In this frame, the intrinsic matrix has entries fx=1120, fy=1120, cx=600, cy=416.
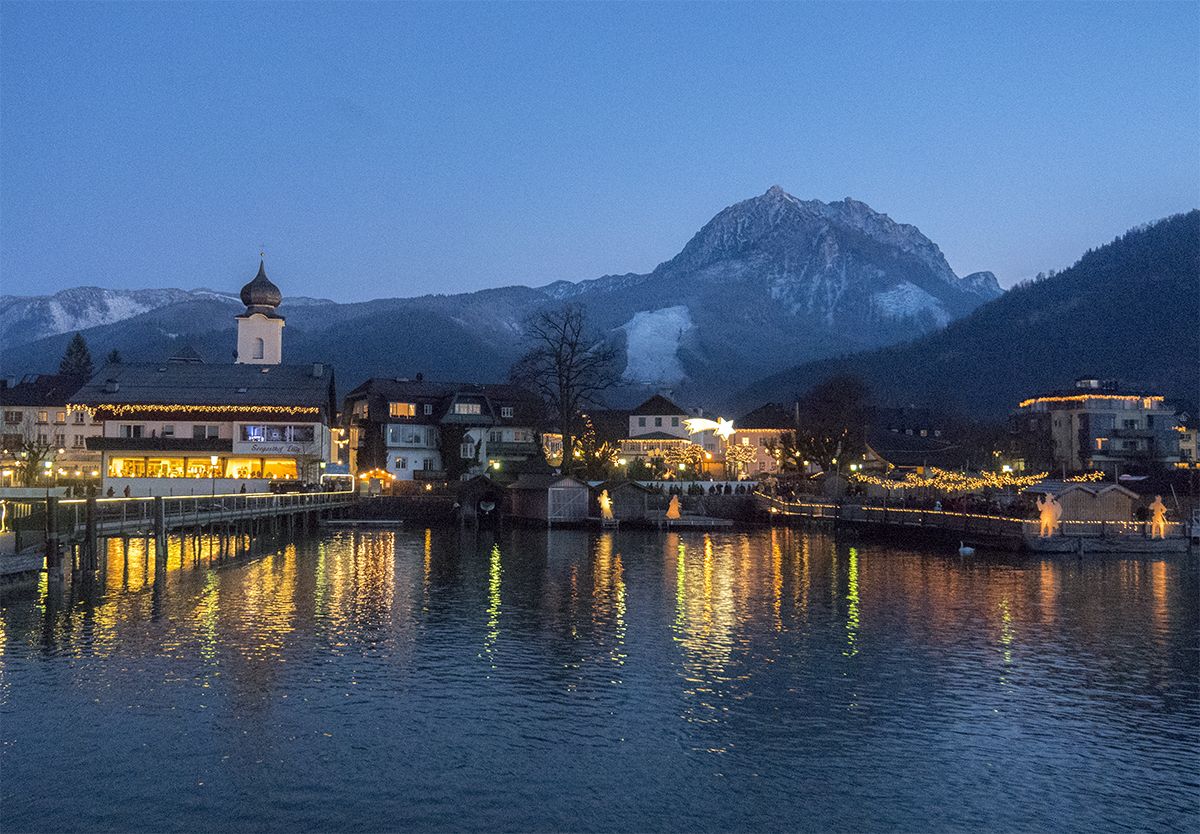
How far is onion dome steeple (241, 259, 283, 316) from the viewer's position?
438 ft

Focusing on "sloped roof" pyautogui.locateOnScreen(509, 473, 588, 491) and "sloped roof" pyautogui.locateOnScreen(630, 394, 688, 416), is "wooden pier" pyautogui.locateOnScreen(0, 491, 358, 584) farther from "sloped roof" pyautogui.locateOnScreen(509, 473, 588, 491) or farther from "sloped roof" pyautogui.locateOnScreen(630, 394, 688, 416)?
"sloped roof" pyautogui.locateOnScreen(630, 394, 688, 416)

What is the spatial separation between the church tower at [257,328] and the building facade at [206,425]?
22.3 m

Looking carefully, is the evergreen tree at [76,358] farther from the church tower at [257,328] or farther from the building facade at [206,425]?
the building facade at [206,425]

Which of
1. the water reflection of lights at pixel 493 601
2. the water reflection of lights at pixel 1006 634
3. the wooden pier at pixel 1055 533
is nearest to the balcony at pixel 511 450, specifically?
the wooden pier at pixel 1055 533

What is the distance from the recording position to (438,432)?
12800cm

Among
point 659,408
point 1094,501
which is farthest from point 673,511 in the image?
point 659,408

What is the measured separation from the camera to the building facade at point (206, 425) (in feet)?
338

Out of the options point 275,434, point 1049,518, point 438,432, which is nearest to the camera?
point 1049,518

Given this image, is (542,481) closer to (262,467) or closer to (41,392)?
(262,467)

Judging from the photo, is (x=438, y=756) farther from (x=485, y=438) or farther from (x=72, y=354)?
(x=72, y=354)

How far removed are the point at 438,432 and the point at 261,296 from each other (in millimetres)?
28053

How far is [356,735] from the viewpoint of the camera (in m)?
25.7

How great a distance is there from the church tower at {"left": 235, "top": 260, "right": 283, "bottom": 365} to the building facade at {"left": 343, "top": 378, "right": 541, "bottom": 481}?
43.8ft

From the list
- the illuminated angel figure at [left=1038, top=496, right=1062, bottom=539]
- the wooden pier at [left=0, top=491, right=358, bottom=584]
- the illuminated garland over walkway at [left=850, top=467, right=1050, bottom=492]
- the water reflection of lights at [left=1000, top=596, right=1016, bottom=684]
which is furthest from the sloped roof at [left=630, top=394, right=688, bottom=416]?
the water reflection of lights at [left=1000, top=596, right=1016, bottom=684]
